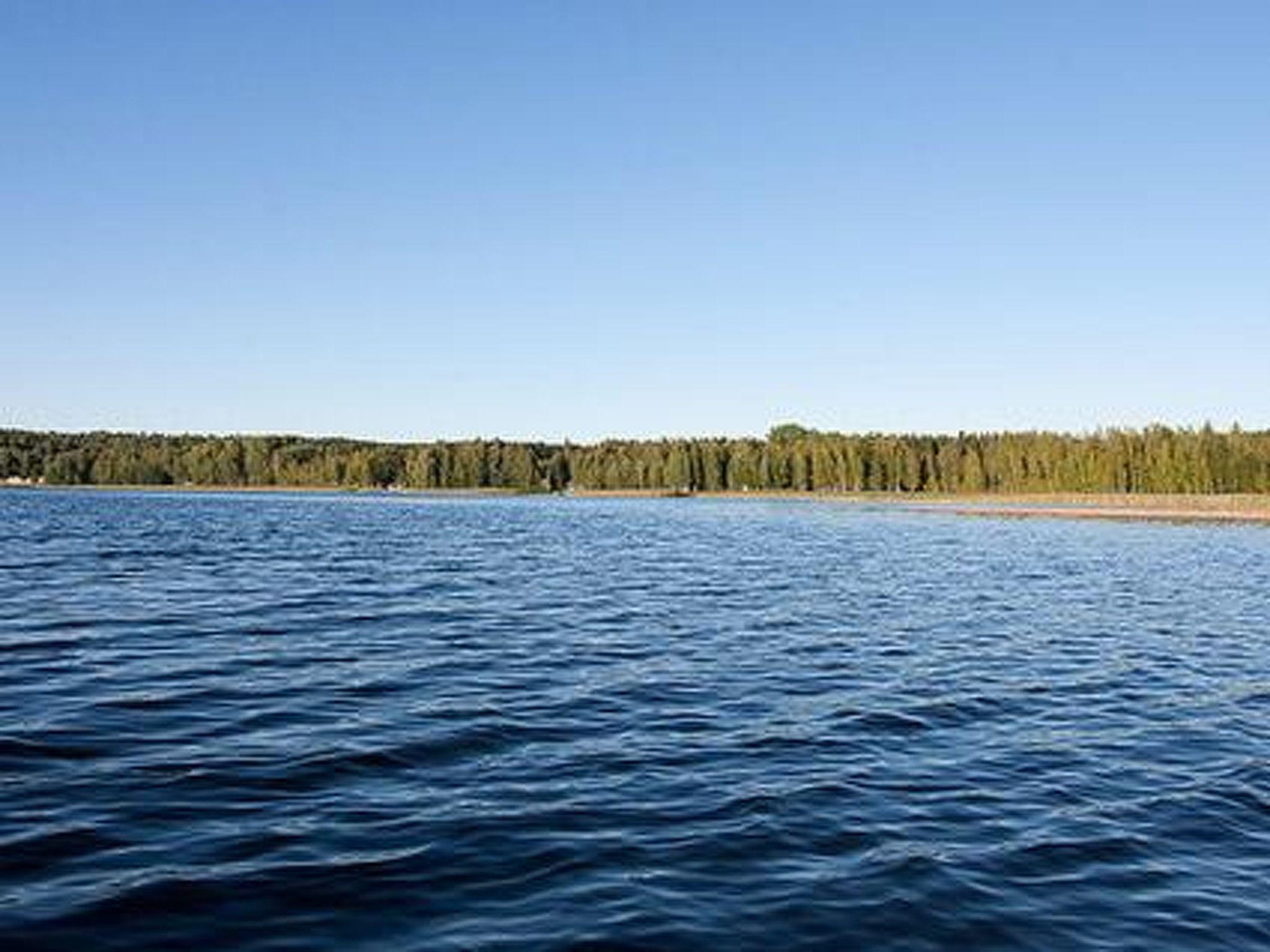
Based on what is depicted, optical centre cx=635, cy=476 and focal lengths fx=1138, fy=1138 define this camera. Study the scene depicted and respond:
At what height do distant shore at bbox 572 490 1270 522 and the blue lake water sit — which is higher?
distant shore at bbox 572 490 1270 522

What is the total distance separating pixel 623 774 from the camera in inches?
631

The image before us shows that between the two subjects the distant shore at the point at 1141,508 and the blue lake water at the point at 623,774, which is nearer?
the blue lake water at the point at 623,774

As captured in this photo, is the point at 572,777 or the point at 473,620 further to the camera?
the point at 473,620

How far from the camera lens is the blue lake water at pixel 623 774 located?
10.8 meters

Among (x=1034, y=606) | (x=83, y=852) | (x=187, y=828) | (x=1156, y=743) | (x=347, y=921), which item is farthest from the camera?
(x=1034, y=606)

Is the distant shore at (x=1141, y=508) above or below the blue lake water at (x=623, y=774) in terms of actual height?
above

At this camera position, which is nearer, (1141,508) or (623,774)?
(623,774)

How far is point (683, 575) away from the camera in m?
52.3

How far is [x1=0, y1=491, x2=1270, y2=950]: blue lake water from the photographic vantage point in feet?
35.3

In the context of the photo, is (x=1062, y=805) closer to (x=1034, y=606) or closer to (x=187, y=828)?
(x=187, y=828)

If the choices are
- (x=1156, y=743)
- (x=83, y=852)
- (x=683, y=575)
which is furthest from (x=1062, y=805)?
(x=683, y=575)

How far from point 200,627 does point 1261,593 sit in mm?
41136

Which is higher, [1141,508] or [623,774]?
[1141,508]

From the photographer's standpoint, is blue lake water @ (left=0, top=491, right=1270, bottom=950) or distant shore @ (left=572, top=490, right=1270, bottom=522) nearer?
blue lake water @ (left=0, top=491, right=1270, bottom=950)
